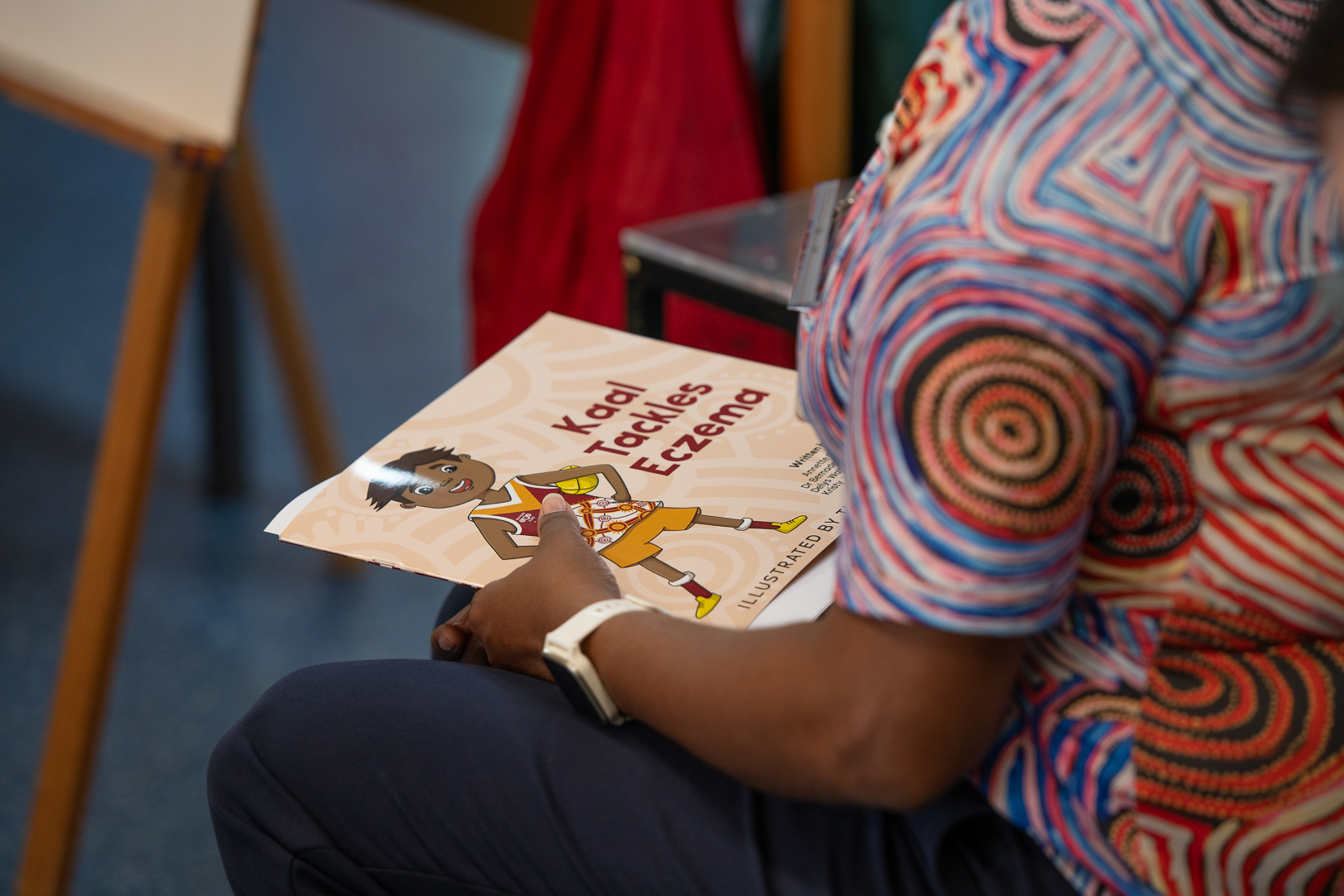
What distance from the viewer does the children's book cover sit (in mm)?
620

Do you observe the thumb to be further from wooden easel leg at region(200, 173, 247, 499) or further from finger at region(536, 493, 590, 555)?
wooden easel leg at region(200, 173, 247, 499)

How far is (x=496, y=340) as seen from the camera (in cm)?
152

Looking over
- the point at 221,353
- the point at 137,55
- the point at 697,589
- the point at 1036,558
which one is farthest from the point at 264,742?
the point at 221,353

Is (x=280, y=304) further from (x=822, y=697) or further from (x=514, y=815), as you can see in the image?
(x=822, y=697)

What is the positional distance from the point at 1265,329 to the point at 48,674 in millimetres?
1372

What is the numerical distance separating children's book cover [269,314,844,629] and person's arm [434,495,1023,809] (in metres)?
0.07

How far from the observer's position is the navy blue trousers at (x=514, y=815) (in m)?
0.54

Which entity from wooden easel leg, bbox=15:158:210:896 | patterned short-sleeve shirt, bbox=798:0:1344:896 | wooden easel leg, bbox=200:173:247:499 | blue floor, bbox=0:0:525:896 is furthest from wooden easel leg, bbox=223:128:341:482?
patterned short-sleeve shirt, bbox=798:0:1344:896

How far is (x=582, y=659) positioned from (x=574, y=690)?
20 mm

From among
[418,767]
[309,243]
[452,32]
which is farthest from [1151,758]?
[452,32]

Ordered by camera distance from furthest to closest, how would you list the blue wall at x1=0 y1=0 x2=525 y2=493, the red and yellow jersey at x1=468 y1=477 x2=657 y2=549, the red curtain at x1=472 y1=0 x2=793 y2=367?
the blue wall at x1=0 y1=0 x2=525 y2=493 → the red curtain at x1=472 y1=0 x2=793 y2=367 → the red and yellow jersey at x1=468 y1=477 x2=657 y2=549

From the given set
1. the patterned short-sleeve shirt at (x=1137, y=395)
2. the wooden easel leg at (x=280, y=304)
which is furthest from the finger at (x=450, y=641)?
the wooden easel leg at (x=280, y=304)

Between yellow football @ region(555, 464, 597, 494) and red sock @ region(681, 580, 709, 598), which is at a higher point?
yellow football @ region(555, 464, 597, 494)

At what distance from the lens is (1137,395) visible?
0.42 metres
